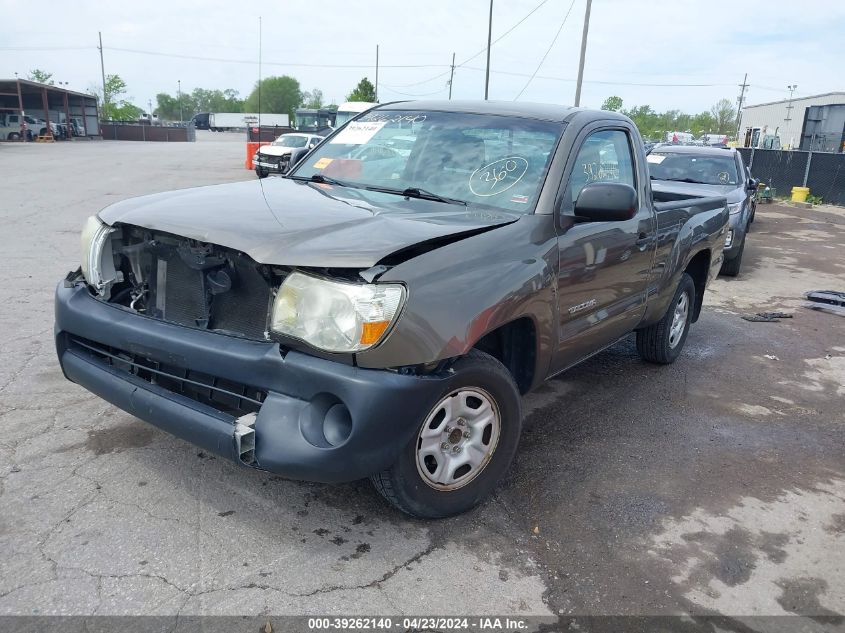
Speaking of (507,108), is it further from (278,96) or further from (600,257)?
(278,96)

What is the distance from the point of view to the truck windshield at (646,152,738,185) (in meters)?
10.9

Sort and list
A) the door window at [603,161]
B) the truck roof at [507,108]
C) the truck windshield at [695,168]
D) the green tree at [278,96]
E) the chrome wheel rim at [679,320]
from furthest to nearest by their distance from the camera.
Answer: the green tree at [278,96] < the truck windshield at [695,168] < the chrome wheel rim at [679,320] < the truck roof at [507,108] < the door window at [603,161]

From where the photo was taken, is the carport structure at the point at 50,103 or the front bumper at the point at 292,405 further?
the carport structure at the point at 50,103

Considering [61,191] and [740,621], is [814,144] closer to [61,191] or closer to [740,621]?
[61,191]

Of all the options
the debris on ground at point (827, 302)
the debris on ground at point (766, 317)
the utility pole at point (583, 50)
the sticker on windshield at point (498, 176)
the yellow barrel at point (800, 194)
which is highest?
the utility pole at point (583, 50)

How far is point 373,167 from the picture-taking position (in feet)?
13.4

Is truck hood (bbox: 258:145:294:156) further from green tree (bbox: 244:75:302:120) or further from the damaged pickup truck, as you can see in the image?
green tree (bbox: 244:75:302:120)

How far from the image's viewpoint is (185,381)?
2893 millimetres

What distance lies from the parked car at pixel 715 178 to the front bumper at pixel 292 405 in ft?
26.8

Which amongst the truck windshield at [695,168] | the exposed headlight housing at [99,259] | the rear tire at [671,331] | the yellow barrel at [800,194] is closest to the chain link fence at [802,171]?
the yellow barrel at [800,194]

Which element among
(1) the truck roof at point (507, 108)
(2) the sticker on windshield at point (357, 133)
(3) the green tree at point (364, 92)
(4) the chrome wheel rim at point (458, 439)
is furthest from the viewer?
(3) the green tree at point (364, 92)

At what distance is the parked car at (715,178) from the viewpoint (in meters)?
9.77

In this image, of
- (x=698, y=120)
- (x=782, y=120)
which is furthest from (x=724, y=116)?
(x=782, y=120)

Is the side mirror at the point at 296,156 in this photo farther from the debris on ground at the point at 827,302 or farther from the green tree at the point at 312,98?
the green tree at the point at 312,98
